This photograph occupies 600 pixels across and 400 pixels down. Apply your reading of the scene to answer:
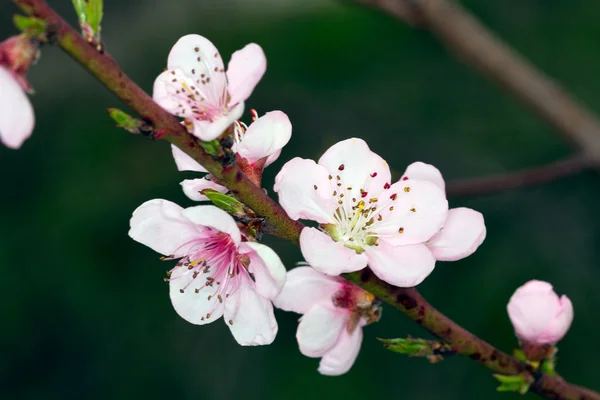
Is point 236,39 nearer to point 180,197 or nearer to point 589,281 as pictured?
point 180,197

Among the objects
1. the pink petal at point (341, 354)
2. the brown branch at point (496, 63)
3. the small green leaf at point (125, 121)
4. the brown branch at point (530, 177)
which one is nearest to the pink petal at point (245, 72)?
the small green leaf at point (125, 121)

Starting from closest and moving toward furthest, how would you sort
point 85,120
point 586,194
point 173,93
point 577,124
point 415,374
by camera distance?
point 173,93 → point 577,124 → point 415,374 → point 586,194 → point 85,120

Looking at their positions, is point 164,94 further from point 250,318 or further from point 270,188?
point 270,188

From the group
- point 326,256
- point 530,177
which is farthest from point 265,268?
point 530,177

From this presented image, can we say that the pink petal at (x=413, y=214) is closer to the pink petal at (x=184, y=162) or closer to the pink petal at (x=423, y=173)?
the pink petal at (x=423, y=173)

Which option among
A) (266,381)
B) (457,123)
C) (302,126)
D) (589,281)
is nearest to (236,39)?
(302,126)

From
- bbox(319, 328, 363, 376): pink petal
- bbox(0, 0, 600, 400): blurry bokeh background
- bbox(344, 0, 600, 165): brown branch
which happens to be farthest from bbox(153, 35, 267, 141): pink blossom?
bbox(0, 0, 600, 400): blurry bokeh background
